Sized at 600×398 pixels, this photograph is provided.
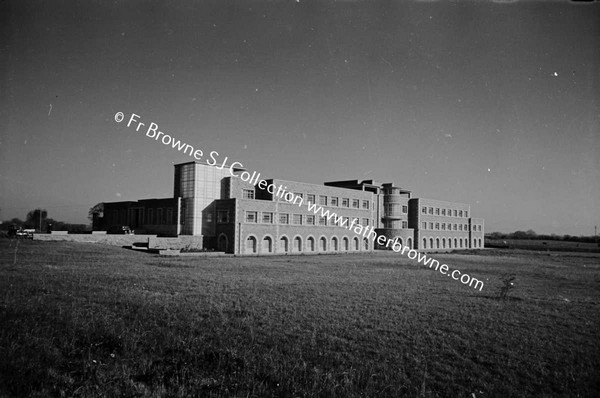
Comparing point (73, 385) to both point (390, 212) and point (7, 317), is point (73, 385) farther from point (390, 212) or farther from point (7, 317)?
point (390, 212)

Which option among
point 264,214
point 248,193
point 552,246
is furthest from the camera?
point 552,246

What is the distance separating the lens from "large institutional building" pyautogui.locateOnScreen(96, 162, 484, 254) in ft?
143

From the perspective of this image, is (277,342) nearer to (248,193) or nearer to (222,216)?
(222,216)

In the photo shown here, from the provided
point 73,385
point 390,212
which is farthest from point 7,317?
point 390,212

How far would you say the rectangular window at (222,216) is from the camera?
43375 mm

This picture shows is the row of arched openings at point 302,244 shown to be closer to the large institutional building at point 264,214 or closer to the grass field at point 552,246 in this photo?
the large institutional building at point 264,214

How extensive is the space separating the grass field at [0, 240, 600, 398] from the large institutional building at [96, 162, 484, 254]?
90.1 feet

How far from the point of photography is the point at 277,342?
31.2ft

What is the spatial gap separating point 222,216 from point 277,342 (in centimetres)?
3538

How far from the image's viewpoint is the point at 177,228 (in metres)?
44.2

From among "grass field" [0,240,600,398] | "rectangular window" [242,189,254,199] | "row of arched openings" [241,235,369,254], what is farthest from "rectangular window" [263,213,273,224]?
"grass field" [0,240,600,398]

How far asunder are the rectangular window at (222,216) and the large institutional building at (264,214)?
0.37 feet

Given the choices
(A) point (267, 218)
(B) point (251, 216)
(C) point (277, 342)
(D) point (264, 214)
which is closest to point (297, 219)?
(A) point (267, 218)

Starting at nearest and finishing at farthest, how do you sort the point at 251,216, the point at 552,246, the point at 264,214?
the point at 251,216 < the point at 264,214 < the point at 552,246
